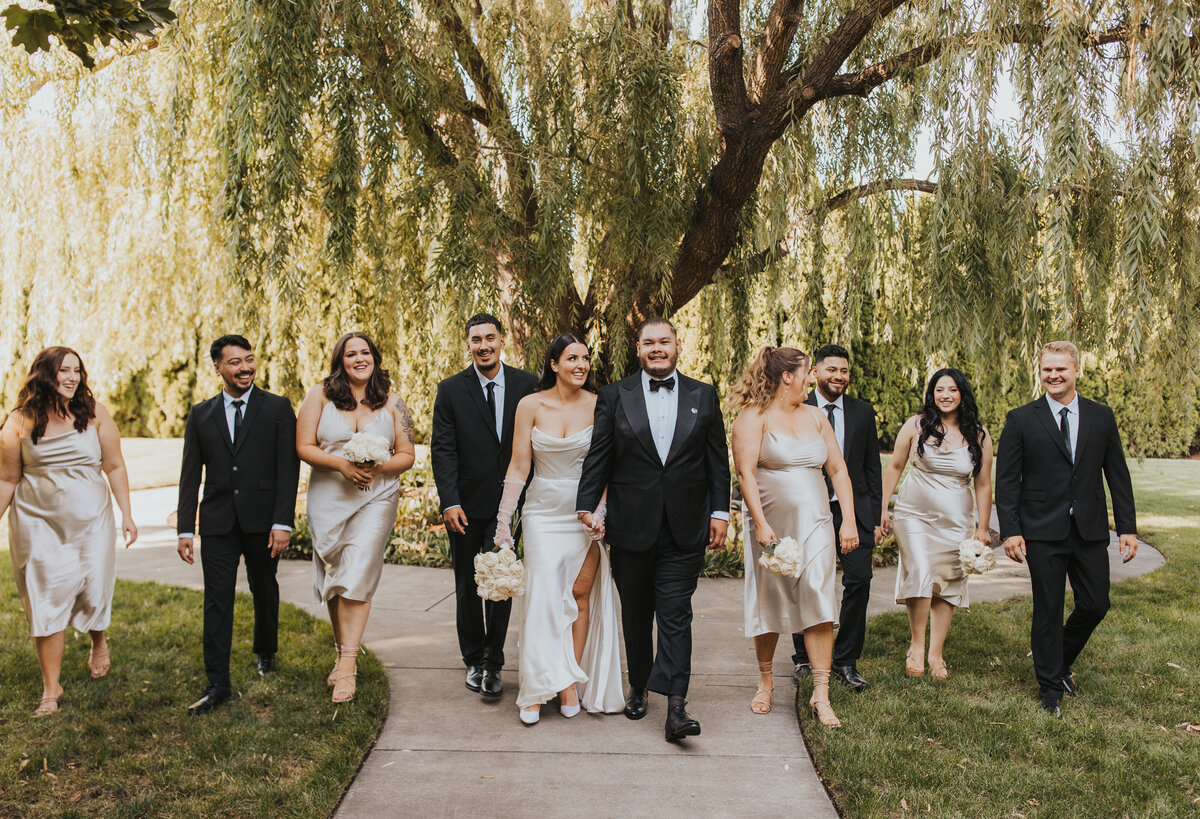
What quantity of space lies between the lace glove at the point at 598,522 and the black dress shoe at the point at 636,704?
790mm

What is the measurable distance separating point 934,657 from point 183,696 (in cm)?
393

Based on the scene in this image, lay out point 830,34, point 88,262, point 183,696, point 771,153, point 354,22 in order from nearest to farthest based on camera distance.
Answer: point 183,696 → point 354,22 → point 830,34 → point 771,153 → point 88,262

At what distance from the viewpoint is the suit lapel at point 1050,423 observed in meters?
4.54

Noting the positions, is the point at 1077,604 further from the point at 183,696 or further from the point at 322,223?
the point at 322,223

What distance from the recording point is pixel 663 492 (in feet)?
13.8

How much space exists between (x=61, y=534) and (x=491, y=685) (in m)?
2.26

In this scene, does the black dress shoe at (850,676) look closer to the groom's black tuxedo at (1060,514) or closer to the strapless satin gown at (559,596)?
the groom's black tuxedo at (1060,514)

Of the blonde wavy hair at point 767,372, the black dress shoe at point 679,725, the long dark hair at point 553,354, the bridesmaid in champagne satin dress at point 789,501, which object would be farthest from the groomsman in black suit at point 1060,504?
the long dark hair at point 553,354

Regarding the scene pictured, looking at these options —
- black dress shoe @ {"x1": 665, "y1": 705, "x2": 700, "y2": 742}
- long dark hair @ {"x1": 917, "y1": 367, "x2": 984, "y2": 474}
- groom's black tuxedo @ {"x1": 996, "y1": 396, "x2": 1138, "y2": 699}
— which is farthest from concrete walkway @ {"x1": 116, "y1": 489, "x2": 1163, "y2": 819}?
long dark hair @ {"x1": 917, "y1": 367, "x2": 984, "y2": 474}

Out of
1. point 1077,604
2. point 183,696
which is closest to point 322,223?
point 183,696

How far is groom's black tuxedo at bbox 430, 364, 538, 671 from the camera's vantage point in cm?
475

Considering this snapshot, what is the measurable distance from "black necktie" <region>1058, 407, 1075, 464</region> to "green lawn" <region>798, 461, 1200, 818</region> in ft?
4.06

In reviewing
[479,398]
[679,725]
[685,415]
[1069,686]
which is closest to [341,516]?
[479,398]

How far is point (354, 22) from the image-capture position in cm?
554
